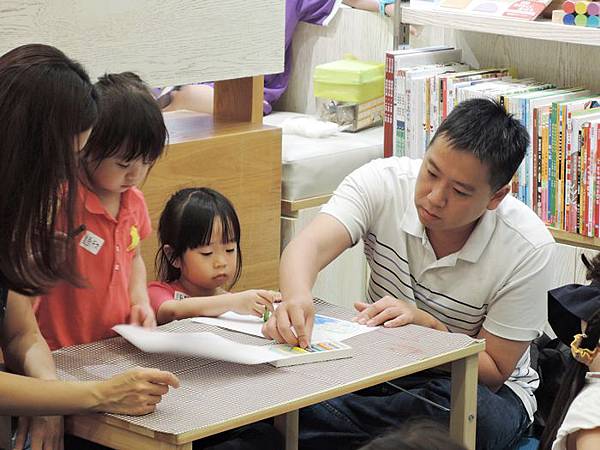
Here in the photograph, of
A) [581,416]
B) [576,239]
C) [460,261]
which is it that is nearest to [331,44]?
[576,239]

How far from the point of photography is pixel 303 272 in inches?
88.6

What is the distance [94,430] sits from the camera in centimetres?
170

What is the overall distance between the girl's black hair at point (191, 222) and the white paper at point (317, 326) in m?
0.34

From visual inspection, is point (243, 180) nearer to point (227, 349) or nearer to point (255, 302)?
point (255, 302)

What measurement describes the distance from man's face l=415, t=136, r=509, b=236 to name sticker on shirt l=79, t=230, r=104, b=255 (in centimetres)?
65

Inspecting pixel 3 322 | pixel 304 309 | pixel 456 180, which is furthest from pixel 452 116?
pixel 3 322

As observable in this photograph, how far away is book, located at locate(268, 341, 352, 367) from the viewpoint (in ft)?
6.18

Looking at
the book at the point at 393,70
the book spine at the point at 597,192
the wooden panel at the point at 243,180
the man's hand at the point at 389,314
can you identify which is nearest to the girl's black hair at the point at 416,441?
the man's hand at the point at 389,314

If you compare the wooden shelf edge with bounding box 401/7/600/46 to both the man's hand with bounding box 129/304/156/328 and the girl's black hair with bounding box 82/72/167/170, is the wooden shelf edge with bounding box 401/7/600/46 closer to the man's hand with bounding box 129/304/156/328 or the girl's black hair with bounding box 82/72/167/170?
the girl's black hair with bounding box 82/72/167/170

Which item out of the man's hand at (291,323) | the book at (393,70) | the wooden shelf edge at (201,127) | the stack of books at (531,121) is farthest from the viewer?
the book at (393,70)

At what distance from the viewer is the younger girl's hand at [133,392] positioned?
166 cm

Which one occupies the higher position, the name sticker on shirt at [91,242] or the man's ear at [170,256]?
the name sticker on shirt at [91,242]

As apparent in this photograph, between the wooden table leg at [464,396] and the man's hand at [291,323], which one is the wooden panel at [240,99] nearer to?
the man's hand at [291,323]

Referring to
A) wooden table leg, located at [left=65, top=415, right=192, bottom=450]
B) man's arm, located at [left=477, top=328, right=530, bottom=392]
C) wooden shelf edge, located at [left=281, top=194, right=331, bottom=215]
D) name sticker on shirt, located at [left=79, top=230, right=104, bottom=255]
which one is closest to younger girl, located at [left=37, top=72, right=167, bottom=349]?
name sticker on shirt, located at [left=79, top=230, right=104, bottom=255]
